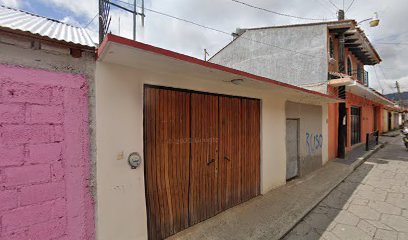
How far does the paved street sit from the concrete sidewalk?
19 cm

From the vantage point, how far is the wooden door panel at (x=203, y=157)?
13.2 ft

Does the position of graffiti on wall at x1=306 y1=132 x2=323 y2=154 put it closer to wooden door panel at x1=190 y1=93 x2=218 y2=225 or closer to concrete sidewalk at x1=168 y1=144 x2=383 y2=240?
concrete sidewalk at x1=168 y1=144 x2=383 y2=240

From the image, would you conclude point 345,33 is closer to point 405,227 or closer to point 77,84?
point 405,227

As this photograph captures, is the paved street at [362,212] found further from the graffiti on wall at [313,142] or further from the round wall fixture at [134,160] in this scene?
the round wall fixture at [134,160]

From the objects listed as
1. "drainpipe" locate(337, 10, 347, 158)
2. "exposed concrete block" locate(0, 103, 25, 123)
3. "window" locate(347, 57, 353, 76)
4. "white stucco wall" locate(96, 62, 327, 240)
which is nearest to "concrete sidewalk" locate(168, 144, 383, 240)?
"white stucco wall" locate(96, 62, 327, 240)

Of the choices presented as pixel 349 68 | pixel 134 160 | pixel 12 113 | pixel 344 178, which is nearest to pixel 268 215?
pixel 134 160

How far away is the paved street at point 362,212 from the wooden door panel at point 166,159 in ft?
6.89

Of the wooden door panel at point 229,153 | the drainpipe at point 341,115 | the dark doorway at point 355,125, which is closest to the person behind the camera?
the wooden door panel at point 229,153

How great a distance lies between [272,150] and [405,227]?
2.97 m

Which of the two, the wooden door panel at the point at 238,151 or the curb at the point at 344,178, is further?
the wooden door panel at the point at 238,151

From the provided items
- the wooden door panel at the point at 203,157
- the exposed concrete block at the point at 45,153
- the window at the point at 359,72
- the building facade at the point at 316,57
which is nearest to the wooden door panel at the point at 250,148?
the wooden door panel at the point at 203,157

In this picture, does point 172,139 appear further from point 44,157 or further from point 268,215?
point 268,215

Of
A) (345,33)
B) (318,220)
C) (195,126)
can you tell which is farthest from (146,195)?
(345,33)

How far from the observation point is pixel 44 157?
2.37 m
